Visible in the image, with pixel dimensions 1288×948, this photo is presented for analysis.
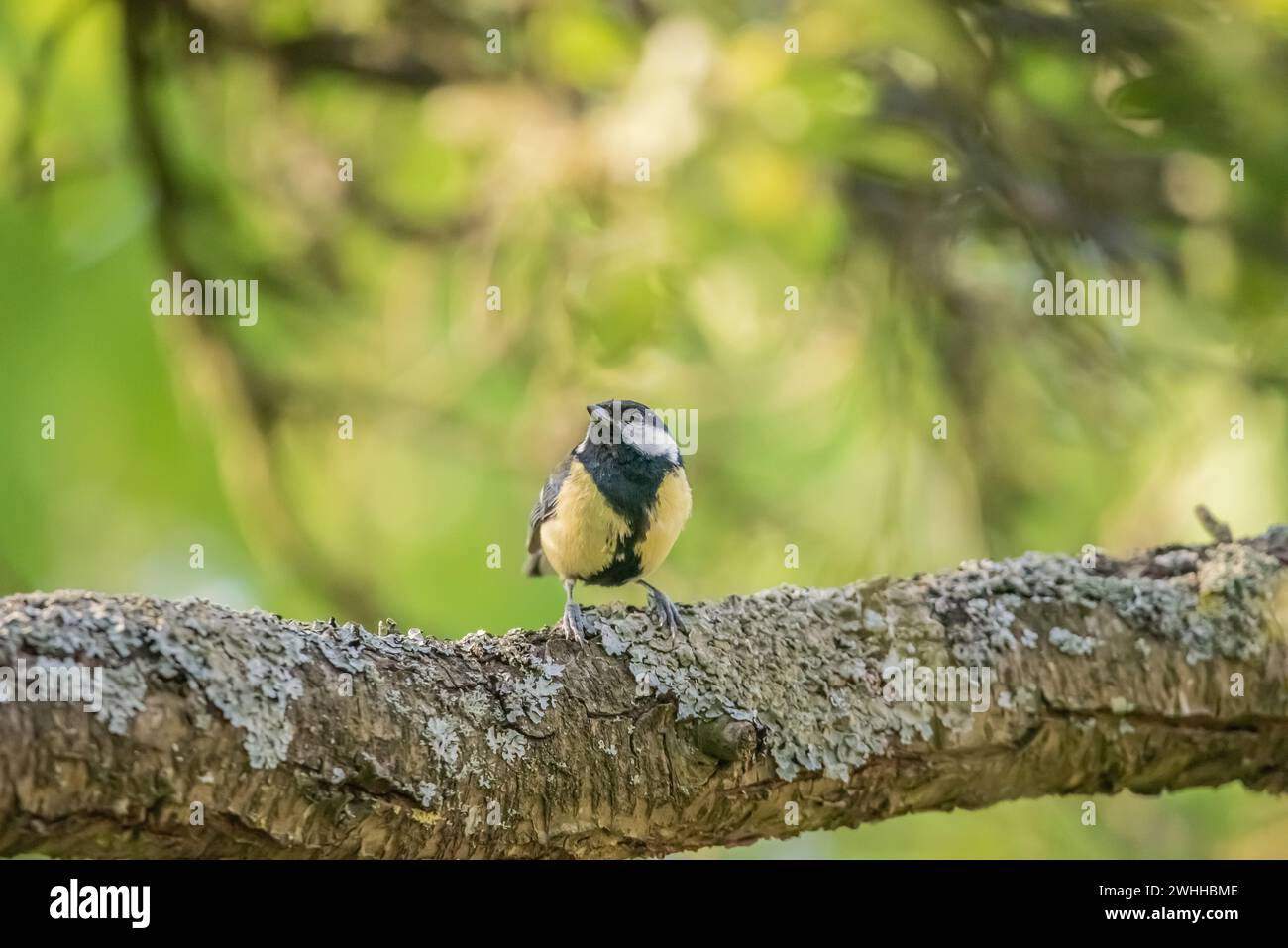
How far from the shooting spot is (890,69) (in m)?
3.93

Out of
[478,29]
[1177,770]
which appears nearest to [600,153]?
[478,29]

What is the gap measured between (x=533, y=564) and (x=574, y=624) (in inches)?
62.7

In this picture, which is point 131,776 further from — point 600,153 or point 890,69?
point 890,69

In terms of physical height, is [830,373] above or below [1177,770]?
above

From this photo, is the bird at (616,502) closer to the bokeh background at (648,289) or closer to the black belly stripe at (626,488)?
the black belly stripe at (626,488)

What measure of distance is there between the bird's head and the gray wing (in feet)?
0.37

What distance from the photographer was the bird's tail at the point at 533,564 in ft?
12.6

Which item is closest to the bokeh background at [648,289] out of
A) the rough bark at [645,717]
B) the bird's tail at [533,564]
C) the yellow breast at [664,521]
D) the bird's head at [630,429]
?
the bird's head at [630,429]

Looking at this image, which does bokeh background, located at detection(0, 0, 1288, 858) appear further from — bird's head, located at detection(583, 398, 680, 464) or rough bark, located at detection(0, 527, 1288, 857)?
rough bark, located at detection(0, 527, 1288, 857)

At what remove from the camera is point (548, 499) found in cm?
345

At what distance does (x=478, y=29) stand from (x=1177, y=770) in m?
3.10

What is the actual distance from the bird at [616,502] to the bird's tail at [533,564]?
1.40 ft

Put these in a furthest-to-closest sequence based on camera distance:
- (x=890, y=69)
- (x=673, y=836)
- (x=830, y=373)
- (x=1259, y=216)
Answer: (x=830, y=373)
(x=890, y=69)
(x=1259, y=216)
(x=673, y=836)
